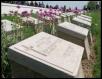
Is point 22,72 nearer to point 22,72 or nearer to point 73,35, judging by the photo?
point 22,72

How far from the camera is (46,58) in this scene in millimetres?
4398

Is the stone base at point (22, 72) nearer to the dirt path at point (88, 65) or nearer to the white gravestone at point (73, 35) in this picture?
the dirt path at point (88, 65)

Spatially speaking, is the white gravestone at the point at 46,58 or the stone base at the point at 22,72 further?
the stone base at the point at 22,72

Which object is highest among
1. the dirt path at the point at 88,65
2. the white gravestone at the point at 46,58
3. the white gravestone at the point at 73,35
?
the white gravestone at the point at 46,58

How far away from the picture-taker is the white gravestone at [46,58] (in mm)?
4172

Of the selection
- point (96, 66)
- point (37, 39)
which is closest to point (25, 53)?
point (37, 39)

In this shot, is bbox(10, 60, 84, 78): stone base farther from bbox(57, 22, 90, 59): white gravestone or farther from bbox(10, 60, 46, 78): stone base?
bbox(57, 22, 90, 59): white gravestone

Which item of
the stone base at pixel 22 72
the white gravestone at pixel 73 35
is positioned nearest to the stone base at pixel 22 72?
the stone base at pixel 22 72

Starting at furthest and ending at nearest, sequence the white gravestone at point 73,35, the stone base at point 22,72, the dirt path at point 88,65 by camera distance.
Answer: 1. the white gravestone at point 73,35
2. the dirt path at point 88,65
3. the stone base at point 22,72

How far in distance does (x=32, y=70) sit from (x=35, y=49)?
41 cm

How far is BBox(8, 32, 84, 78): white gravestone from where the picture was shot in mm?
4172

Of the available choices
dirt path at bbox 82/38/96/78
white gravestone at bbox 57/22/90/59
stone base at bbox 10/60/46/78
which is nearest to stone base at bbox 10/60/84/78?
stone base at bbox 10/60/46/78

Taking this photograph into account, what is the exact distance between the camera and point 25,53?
441 cm

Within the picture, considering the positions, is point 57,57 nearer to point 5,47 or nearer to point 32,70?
point 32,70
